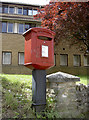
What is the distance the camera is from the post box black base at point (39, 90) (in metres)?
3.72

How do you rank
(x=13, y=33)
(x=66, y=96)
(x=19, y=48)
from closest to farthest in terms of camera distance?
(x=66, y=96)
(x=19, y=48)
(x=13, y=33)

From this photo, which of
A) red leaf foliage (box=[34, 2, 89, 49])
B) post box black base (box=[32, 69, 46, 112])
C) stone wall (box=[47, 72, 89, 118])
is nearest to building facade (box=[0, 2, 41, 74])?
red leaf foliage (box=[34, 2, 89, 49])

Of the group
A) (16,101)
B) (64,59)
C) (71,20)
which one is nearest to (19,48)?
(64,59)

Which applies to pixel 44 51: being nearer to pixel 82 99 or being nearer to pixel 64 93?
pixel 64 93

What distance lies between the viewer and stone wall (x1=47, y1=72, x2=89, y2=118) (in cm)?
427

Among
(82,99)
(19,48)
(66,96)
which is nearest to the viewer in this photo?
(66,96)

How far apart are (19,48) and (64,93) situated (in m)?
11.6

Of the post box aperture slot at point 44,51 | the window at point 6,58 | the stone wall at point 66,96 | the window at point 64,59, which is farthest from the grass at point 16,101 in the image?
the window at point 64,59

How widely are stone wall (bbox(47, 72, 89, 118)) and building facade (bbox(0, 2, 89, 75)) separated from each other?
34.0 ft

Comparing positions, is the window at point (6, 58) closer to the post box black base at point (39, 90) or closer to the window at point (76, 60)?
the window at point (76, 60)

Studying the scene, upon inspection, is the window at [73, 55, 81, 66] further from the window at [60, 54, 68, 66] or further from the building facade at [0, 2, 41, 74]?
the building facade at [0, 2, 41, 74]

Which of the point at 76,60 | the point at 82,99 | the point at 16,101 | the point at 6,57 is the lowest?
the point at 82,99

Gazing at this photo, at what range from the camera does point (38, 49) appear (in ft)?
12.1

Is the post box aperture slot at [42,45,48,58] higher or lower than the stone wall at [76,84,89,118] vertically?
higher
